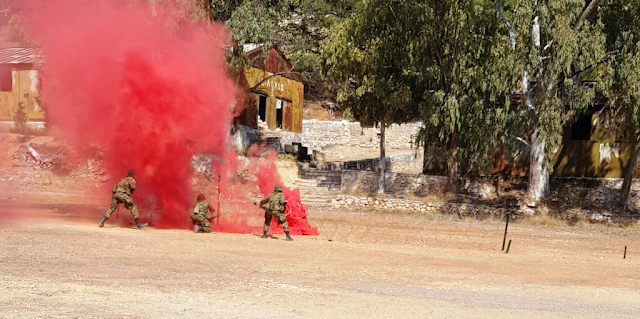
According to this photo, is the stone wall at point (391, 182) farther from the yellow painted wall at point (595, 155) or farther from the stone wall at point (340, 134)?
the stone wall at point (340, 134)

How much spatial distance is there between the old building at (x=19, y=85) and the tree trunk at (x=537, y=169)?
1060 inches

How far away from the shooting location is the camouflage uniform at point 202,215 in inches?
878

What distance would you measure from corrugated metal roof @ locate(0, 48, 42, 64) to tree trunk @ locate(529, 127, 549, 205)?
27.9 metres

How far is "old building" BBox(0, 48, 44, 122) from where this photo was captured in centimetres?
4303

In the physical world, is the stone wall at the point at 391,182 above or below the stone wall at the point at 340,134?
below

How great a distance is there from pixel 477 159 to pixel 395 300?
22380mm

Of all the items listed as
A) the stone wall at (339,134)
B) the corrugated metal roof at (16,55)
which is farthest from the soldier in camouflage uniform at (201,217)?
the stone wall at (339,134)

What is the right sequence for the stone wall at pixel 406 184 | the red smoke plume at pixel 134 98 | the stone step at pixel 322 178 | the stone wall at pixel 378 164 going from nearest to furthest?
the red smoke plume at pixel 134 98
the stone wall at pixel 406 184
the stone step at pixel 322 178
the stone wall at pixel 378 164

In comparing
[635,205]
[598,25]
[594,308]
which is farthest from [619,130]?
[594,308]

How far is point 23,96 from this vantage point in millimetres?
Result: 43688

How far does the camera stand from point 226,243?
2041cm

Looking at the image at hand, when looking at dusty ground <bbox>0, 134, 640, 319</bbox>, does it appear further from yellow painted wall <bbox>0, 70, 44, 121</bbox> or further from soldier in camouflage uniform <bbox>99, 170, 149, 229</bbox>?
yellow painted wall <bbox>0, 70, 44, 121</bbox>

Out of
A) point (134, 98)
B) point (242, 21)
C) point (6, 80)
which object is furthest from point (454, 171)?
point (6, 80)

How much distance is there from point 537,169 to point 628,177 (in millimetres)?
4078
